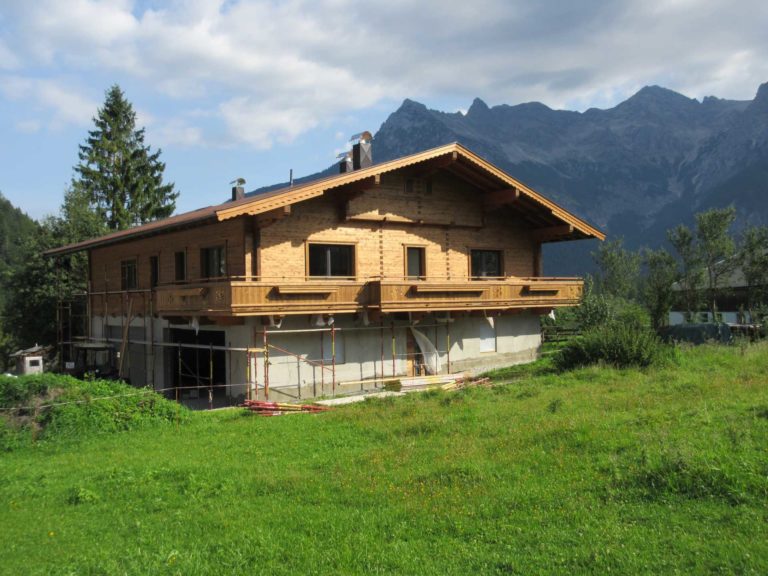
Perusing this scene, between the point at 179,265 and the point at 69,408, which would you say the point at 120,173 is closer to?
the point at 179,265

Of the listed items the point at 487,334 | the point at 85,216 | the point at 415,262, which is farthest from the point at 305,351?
the point at 85,216

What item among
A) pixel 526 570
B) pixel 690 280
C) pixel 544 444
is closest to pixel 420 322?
pixel 544 444

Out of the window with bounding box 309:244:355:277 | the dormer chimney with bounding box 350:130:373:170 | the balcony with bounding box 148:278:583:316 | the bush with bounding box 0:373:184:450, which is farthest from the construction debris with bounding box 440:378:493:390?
the dormer chimney with bounding box 350:130:373:170

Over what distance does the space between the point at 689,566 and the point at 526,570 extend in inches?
62.7

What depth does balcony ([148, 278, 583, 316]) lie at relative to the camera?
21125 millimetres

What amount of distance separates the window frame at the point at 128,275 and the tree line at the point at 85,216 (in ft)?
30.2

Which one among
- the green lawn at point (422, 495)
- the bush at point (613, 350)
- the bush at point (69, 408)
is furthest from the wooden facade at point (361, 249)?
the green lawn at point (422, 495)

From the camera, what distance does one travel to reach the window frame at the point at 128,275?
3033cm

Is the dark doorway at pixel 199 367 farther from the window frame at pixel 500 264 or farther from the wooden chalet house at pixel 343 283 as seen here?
the window frame at pixel 500 264

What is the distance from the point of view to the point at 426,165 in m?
26.7

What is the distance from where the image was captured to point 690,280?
5134 centimetres

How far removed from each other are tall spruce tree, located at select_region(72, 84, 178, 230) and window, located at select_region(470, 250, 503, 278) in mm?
32558

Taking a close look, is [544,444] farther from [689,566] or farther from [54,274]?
[54,274]

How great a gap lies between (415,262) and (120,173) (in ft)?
113
